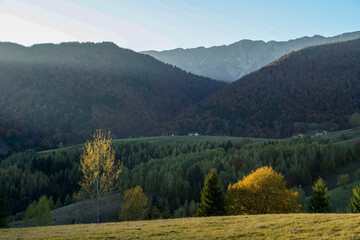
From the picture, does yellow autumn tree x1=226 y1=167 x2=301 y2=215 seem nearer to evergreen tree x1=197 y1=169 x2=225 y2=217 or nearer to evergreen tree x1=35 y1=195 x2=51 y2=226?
evergreen tree x1=197 y1=169 x2=225 y2=217

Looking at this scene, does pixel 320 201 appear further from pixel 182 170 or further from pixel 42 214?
pixel 42 214

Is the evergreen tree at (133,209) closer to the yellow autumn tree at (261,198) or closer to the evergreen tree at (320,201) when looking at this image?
the yellow autumn tree at (261,198)

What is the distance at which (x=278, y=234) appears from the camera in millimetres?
18281

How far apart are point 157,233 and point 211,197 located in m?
21.9

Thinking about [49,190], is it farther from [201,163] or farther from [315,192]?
[315,192]

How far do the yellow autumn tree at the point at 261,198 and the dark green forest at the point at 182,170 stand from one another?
35711mm

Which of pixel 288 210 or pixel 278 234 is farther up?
pixel 278 234

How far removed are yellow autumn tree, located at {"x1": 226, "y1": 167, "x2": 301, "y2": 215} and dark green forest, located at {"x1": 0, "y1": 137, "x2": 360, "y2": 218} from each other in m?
35.7

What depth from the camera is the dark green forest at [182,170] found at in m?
85.6

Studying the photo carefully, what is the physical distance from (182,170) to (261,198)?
2140 inches

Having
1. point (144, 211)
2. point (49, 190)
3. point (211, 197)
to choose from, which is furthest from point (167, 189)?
point (49, 190)

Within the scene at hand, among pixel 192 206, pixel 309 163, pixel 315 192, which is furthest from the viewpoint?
pixel 309 163

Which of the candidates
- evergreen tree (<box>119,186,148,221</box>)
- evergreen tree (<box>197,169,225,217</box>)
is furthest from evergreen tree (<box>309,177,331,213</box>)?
evergreen tree (<box>119,186,148,221</box>)

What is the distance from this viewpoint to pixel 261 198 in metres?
40.7
